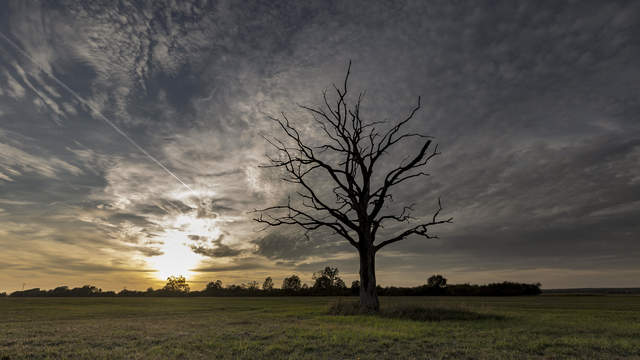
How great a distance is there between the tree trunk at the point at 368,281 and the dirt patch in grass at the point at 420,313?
0.50 metres

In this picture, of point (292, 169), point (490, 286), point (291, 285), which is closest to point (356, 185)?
point (292, 169)

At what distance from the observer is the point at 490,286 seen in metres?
84.2

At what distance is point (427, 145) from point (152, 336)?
64.8ft

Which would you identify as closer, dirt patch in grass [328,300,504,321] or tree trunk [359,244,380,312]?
dirt patch in grass [328,300,504,321]

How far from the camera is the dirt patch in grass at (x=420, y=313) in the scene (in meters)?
16.6

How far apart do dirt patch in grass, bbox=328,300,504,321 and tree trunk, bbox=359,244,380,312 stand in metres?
0.50

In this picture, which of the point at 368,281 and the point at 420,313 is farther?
the point at 368,281

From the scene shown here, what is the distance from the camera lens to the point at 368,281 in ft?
71.6

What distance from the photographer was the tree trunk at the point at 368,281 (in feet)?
68.4

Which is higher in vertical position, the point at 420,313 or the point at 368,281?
the point at 368,281

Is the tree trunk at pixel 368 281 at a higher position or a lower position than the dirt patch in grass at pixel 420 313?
higher

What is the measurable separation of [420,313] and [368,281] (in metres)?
4.86

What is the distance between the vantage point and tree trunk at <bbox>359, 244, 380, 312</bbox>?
2084 cm

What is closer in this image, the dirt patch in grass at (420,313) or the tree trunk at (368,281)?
the dirt patch in grass at (420,313)
